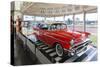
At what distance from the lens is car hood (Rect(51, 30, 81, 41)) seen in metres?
2.46

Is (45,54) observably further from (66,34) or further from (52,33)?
(66,34)

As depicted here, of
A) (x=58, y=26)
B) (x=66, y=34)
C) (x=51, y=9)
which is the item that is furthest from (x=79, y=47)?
(x=51, y=9)

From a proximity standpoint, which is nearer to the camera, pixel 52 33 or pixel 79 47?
pixel 52 33

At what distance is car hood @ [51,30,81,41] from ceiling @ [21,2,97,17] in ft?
0.77

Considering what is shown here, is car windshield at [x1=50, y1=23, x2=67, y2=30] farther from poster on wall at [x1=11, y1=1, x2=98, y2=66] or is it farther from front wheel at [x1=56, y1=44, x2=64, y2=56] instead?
front wheel at [x1=56, y1=44, x2=64, y2=56]

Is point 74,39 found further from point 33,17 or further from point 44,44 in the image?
point 33,17

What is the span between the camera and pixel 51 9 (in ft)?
7.92

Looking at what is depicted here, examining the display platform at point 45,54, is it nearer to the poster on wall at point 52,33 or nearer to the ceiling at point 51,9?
the poster on wall at point 52,33

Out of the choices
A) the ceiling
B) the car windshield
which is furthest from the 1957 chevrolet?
the ceiling

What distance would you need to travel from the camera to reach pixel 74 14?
2.54 m

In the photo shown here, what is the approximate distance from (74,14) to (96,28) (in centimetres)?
40

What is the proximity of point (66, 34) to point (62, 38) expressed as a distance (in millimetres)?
78
